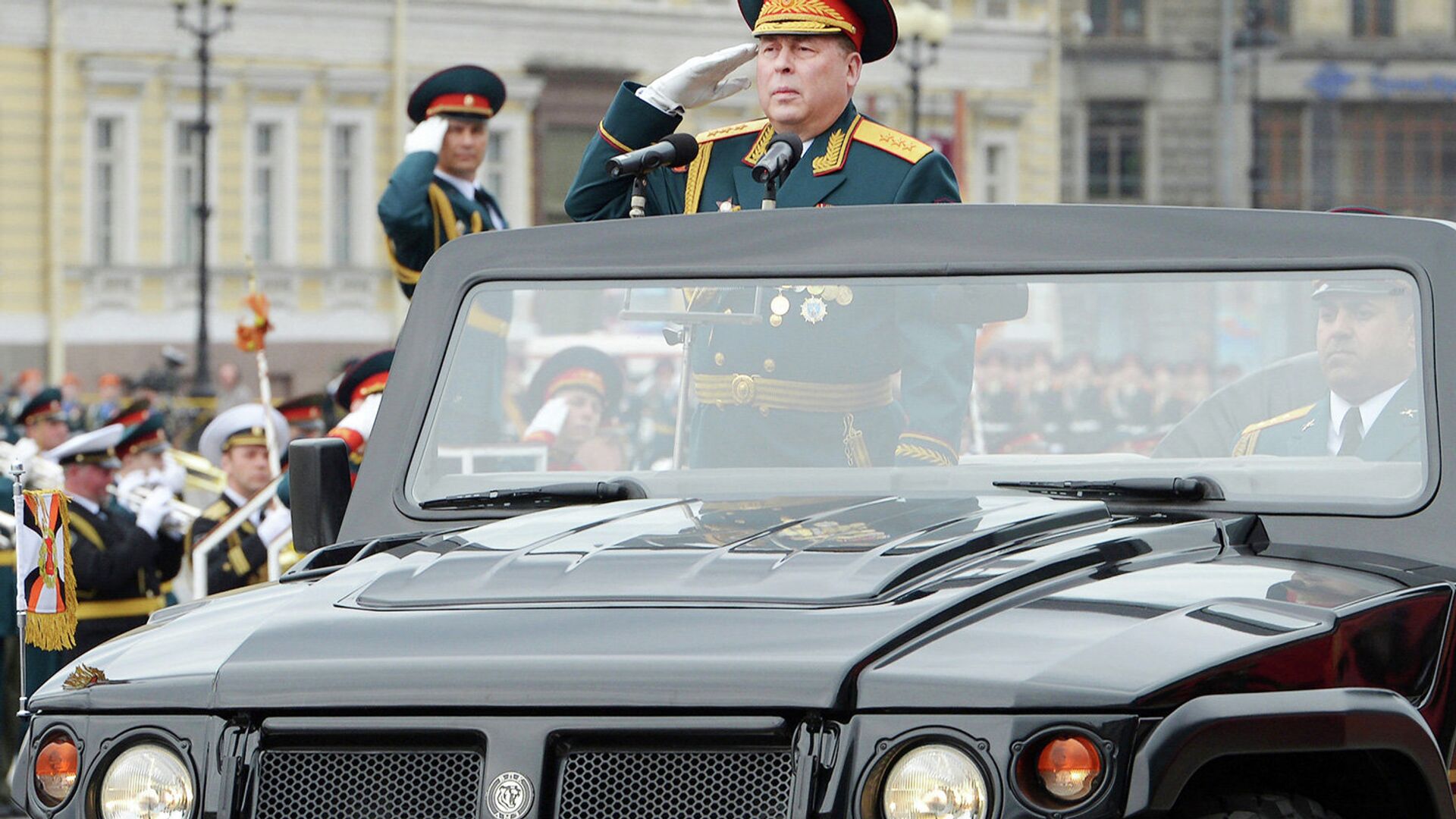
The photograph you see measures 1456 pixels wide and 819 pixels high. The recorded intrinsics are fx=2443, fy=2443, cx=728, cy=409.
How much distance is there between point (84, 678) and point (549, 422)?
3.76 ft

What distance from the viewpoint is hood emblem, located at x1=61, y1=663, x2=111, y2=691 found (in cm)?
324

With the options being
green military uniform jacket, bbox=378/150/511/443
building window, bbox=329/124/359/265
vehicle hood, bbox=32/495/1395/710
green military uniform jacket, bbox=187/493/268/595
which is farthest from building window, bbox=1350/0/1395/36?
vehicle hood, bbox=32/495/1395/710

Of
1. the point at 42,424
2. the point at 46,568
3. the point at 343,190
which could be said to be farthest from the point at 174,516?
the point at 343,190

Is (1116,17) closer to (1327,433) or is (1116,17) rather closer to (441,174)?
(441,174)

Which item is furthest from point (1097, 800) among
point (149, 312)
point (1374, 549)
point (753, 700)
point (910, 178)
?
point (149, 312)

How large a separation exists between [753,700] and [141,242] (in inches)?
1420

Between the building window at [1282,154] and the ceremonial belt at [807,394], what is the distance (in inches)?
1948

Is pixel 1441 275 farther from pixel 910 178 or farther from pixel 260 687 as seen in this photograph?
pixel 260 687

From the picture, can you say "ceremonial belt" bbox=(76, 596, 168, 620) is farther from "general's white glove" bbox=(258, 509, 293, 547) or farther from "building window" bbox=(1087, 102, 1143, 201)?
"building window" bbox=(1087, 102, 1143, 201)

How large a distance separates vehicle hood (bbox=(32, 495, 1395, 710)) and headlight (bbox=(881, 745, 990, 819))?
0.06 meters

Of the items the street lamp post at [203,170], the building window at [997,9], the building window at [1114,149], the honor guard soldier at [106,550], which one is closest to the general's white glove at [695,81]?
the honor guard soldier at [106,550]

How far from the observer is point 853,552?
127 inches

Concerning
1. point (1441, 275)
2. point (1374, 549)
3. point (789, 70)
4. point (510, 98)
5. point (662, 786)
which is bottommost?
point (662, 786)

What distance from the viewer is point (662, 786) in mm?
2893
